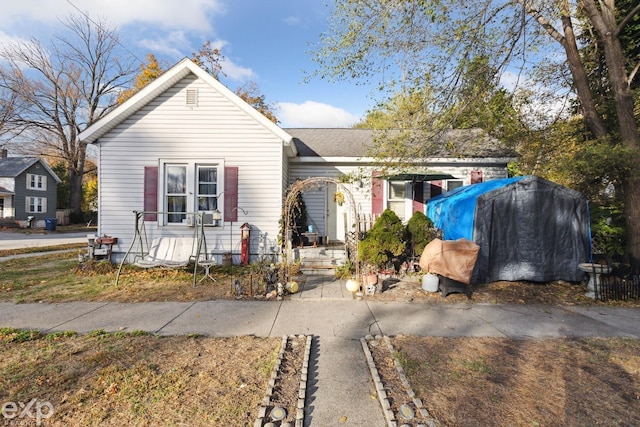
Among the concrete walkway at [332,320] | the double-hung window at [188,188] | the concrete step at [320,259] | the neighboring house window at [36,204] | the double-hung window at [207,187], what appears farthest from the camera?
the neighboring house window at [36,204]

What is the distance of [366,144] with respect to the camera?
36.5 feet

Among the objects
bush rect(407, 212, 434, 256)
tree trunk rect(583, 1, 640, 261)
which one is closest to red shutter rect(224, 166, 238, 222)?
bush rect(407, 212, 434, 256)

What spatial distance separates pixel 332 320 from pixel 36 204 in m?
36.4

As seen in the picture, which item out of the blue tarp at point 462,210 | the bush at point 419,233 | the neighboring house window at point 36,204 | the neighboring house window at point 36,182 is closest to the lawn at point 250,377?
the blue tarp at point 462,210

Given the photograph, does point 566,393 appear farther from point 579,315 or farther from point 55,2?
point 55,2

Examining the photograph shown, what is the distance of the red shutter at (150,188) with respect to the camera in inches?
335

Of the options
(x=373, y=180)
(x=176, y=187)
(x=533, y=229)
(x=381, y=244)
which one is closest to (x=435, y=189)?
(x=373, y=180)

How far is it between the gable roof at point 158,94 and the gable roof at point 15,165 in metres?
27.3

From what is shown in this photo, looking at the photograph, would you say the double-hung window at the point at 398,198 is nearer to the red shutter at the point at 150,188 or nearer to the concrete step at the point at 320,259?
the concrete step at the point at 320,259

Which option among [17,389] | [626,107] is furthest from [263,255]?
[626,107]

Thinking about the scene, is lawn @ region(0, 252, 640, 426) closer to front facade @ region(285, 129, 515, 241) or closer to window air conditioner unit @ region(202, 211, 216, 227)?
window air conditioner unit @ region(202, 211, 216, 227)

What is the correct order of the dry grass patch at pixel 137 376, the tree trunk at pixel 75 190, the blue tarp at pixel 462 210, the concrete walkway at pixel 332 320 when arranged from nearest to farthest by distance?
the dry grass patch at pixel 137 376
the concrete walkway at pixel 332 320
the blue tarp at pixel 462 210
the tree trunk at pixel 75 190

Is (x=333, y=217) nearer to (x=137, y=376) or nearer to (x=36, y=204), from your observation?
(x=137, y=376)

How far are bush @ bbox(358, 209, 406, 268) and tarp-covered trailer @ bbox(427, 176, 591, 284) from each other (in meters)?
1.60
